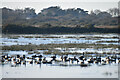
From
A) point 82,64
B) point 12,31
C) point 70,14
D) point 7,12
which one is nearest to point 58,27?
point 12,31

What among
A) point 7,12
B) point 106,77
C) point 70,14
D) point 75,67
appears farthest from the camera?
point 70,14

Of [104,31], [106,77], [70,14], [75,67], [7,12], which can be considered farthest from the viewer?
[70,14]

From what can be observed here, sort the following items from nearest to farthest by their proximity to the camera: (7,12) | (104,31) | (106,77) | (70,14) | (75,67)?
(106,77) < (75,67) < (104,31) < (7,12) < (70,14)

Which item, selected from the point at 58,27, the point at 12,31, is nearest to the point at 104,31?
the point at 58,27

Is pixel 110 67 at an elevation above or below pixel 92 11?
below

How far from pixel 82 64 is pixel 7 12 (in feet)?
311

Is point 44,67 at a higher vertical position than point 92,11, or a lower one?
lower

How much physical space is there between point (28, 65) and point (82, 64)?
3.11m

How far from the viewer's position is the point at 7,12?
114 metres

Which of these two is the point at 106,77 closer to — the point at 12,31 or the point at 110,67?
the point at 110,67

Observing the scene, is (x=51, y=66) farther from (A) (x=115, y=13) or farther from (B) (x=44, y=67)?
(A) (x=115, y=13)

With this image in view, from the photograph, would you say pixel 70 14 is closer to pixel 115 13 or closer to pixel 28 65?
pixel 115 13

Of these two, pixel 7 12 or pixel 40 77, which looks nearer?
pixel 40 77

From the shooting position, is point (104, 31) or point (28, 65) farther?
point (104, 31)
